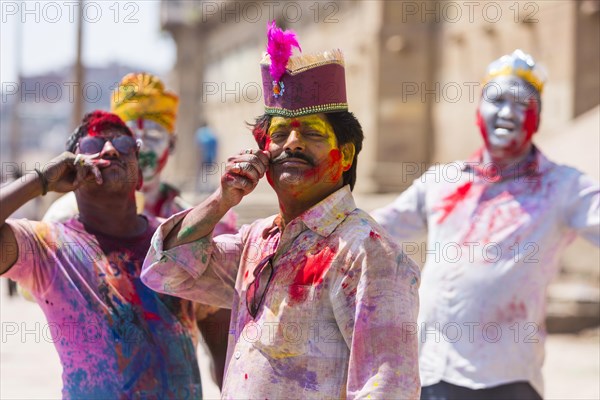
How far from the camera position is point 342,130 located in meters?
3.30

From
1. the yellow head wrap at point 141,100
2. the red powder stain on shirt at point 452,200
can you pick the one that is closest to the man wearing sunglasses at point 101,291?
the red powder stain on shirt at point 452,200

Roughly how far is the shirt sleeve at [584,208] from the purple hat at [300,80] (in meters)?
2.14

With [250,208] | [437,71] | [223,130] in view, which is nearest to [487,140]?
[250,208]

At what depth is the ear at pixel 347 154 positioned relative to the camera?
131 inches

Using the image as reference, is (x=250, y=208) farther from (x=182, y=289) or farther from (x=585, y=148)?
(x=182, y=289)

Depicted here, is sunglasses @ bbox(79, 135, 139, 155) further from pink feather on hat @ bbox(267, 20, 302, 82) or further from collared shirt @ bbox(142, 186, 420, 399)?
pink feather on hat @ bbox(267, 20, 302, 82)

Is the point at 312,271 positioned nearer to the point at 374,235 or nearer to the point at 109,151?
the point at 374,235

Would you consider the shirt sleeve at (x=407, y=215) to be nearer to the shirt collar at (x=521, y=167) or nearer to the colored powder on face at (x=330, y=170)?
the shirt collar at (x=521, y=167)

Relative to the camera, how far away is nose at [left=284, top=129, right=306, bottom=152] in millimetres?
3213

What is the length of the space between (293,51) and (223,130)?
34943 mm

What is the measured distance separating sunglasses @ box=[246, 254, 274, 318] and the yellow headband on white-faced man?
2705mm

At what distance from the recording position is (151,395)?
3881 millimetres

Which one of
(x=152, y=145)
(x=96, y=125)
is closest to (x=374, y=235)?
(x=96, y=125)

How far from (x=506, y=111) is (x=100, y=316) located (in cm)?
248
